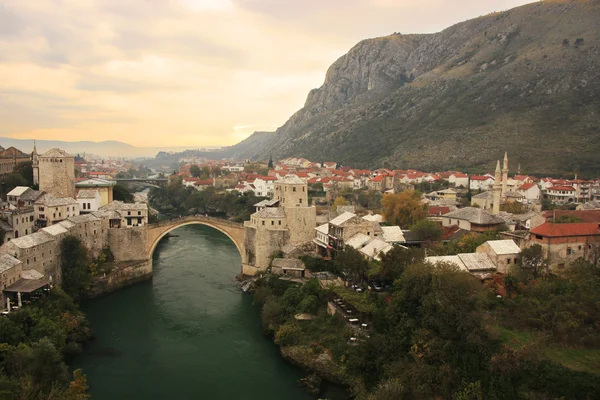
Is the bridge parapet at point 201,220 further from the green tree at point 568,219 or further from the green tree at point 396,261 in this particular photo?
the green tree at point 568,219

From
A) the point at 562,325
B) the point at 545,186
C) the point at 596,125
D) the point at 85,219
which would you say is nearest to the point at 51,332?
the point at 85,219

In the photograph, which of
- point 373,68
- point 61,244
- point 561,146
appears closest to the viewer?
point 61,244

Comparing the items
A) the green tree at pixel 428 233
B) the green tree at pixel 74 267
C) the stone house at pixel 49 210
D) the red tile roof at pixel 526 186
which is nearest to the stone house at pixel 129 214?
the stone house at pixel 49 210

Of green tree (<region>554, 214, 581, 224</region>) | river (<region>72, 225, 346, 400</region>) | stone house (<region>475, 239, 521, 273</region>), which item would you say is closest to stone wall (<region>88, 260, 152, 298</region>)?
river (<region>72, 225, 346, 400</region>)

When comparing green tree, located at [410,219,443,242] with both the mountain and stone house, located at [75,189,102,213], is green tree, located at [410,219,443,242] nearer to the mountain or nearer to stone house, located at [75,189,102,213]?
stone house, located at [75,189,102,213]

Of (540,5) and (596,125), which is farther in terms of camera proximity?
(540,5)

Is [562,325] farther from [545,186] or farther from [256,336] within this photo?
[545,186]
